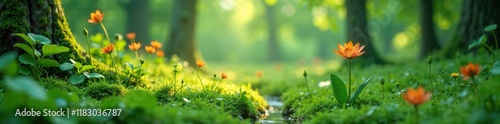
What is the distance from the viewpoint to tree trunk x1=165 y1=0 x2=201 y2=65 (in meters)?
11.1

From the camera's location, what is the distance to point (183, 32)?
37.0ft

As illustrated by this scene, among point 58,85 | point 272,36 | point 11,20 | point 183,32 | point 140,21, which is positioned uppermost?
point 272,36

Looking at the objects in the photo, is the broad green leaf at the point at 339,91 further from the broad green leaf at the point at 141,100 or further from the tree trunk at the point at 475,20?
the tree trunk at the point at 475,20

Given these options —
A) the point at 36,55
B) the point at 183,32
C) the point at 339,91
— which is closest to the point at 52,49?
the point at 36,55

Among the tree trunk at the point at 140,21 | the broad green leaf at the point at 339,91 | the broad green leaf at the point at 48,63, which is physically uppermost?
the tree trunk at the point at 140,21

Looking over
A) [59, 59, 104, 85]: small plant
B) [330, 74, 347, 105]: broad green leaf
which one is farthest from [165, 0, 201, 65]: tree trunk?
[330, 74, 347, 105]: broad green leaf

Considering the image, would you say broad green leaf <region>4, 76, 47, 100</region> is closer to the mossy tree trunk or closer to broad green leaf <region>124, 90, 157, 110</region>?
broad green leaf <region>124, 90, 157, 110</region>

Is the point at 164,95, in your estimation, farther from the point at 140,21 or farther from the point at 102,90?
the point at 140,21

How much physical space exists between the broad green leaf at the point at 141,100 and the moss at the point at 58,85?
36.4 inches

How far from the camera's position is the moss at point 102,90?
13.6ft

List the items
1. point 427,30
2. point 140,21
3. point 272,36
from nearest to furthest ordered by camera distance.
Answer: point 427,30 → point 140,21 → point 272,36

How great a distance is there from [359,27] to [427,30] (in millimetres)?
3150

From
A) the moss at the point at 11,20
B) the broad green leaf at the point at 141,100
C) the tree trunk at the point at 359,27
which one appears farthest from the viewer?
the tree trunk at the point at 359,27

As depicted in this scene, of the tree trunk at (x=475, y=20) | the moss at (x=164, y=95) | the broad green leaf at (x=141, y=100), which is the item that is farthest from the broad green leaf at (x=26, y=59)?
the tree trunk at (x=475, y=20)
